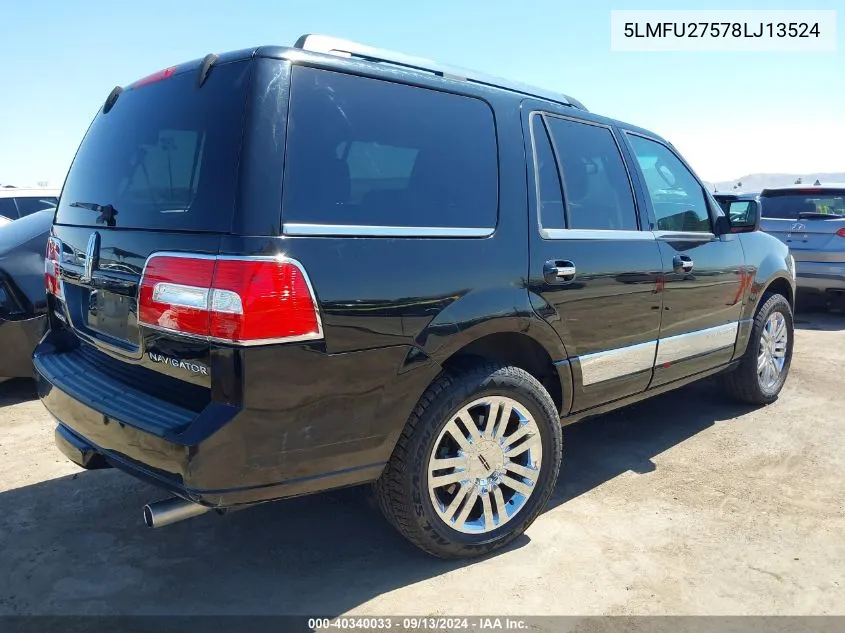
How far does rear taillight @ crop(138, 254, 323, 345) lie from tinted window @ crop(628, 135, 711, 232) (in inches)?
92.2

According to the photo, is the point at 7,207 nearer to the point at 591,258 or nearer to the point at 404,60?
the point at 404,60

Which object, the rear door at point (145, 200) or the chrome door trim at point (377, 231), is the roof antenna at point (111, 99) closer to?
the rear door at point (145, 200)

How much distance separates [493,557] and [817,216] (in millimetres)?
7579

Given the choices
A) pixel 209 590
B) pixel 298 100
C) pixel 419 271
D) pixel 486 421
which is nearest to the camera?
pixel 298 100

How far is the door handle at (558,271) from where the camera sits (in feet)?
9.42

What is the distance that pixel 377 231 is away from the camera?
230cm

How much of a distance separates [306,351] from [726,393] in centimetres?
380

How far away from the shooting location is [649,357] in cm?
354

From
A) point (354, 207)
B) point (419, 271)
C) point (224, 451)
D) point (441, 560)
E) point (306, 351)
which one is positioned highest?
point (354, 207)

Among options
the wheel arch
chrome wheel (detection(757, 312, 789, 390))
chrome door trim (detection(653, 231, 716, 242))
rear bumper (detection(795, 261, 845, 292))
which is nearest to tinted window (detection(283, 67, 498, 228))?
the wheel arch

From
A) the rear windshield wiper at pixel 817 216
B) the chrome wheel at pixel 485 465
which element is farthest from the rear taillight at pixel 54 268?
the rear windshield wiper at pixel 817 216

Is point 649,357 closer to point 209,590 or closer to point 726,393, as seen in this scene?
point 726,393

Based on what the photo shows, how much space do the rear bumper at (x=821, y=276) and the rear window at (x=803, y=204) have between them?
673 millimetres

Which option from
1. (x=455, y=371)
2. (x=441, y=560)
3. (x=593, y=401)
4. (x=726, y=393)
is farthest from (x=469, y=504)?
(x=726, y=393)
